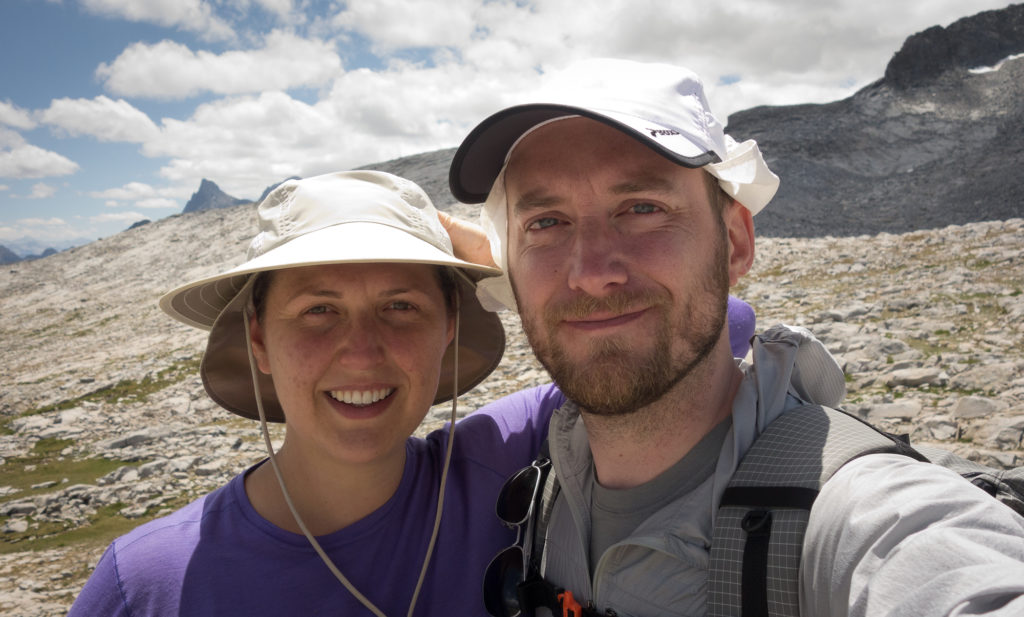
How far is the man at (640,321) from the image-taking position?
6.90 ft

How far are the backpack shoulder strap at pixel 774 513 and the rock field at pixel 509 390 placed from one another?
15.3 ft

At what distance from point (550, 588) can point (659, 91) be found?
184 centimetres

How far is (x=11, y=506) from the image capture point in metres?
8.26

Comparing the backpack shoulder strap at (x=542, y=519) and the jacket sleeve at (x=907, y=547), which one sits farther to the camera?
the backpack shoulder strap at (x=542, y=519)

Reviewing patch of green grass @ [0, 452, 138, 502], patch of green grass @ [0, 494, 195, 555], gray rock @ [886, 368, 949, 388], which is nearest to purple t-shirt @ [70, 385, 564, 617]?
patch of green grass @ [0, 494, 195, 555]

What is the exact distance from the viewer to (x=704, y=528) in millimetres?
1973

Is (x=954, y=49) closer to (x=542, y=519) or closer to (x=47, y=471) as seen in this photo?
(x=542, y=519)

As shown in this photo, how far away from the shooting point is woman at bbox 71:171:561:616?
234 cm

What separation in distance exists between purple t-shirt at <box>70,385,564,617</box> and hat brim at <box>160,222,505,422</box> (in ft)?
1.91

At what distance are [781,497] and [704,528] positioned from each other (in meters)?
0.33

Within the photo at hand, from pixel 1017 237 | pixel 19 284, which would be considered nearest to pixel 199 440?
pixel 1017 237

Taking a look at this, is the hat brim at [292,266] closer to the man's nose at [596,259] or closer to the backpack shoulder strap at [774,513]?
the man's nose at [596,259]

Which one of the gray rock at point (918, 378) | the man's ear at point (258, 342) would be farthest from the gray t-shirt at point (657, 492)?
the gray rock at point (918, 378)

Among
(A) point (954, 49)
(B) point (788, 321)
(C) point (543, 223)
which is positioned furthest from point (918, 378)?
(A) point (954, 49)
